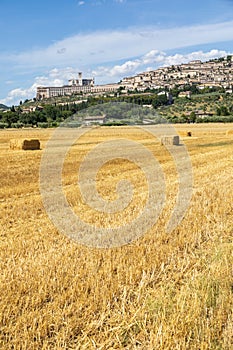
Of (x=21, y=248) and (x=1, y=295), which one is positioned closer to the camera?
(x=1, y=295)

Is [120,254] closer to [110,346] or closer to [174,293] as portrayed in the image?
[174,293]

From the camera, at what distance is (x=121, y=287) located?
15.2 ft

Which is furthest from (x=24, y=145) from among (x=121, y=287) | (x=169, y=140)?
(x=121, y=287)

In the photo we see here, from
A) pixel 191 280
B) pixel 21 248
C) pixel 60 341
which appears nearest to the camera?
pixel 60 341

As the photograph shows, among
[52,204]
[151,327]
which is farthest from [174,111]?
[151,327]

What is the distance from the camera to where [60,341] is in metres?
3.53

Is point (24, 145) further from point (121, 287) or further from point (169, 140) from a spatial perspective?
point (121, 287)

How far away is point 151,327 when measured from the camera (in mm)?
A: 3748

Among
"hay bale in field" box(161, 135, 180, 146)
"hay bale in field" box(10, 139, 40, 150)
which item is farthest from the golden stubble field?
"hay bale in field" box(161, 135, 180, 146)

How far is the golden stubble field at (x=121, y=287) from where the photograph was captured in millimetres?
3625

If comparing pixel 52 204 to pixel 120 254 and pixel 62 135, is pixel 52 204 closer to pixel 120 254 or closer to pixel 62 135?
pixel 120 254

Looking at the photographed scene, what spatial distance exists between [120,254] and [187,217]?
8.38ft

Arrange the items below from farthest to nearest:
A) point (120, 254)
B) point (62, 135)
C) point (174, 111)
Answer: point (174, 111)
point (62, 135)
point (120, 254)

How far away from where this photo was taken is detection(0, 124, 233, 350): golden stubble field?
3.62 meters
